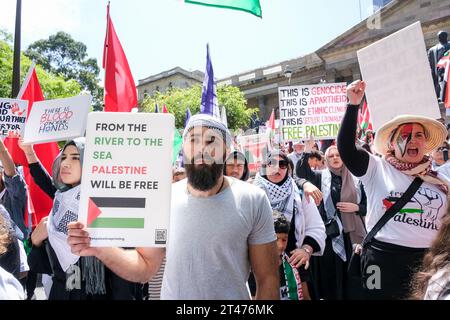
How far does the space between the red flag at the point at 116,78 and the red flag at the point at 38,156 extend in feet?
3.63

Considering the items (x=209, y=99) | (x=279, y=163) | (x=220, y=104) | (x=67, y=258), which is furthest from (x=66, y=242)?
(x=220, y=104)

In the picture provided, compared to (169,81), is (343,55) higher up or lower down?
lower down

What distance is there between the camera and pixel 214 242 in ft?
6.52

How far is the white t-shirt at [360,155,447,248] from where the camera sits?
267cm

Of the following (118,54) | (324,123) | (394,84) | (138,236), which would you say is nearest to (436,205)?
(394,84)

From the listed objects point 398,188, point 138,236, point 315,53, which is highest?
point 315,53

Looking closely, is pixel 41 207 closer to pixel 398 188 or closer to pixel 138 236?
pixel 138 236

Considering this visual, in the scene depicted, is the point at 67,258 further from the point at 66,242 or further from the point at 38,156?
the point at 38,156

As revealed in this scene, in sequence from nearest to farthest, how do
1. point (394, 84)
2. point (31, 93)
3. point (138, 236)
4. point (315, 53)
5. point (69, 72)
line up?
1. point (138, 236)
2. point (394, 84)
3. point (31, 93)
4. point (315, 53)
5. point (69, 72)

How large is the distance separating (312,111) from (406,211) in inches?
178

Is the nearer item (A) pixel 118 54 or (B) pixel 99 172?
(B) pixel 99 172

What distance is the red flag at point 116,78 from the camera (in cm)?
461

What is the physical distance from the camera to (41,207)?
461cm

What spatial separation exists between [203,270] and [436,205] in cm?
170
